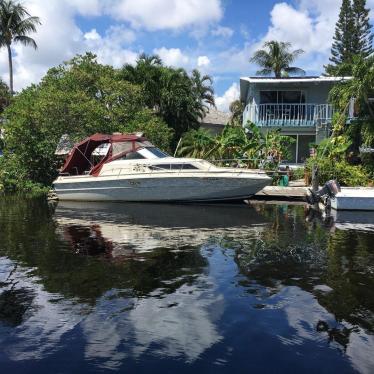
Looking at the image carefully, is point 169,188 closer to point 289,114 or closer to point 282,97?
point 289,114

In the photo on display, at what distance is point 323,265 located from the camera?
969cm

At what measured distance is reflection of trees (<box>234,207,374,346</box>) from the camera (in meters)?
7.12

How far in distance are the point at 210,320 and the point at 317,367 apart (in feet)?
5.71

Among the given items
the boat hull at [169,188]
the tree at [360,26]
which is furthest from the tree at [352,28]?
the boat hull at [169,188]

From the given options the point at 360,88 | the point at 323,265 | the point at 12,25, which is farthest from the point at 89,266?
the point at 12,25

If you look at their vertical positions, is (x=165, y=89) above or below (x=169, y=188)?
above

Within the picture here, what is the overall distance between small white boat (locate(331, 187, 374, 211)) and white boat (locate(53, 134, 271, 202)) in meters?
3.05

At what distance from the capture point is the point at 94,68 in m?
28.7

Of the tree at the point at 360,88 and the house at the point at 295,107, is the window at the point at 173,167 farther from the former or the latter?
the house at the point at 295,107

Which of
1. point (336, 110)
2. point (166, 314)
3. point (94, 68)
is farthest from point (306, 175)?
point (166, 314)

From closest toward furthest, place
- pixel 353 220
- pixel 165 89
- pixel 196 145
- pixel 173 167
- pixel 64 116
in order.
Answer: pixel 353 220
pixel 173 167
pixel 64 116
pixel 196 145
pixel 165 89

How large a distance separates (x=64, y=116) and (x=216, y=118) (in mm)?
34614

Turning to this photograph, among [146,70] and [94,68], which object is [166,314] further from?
[146,70]

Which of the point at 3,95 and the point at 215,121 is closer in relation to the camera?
the point at 3,95
